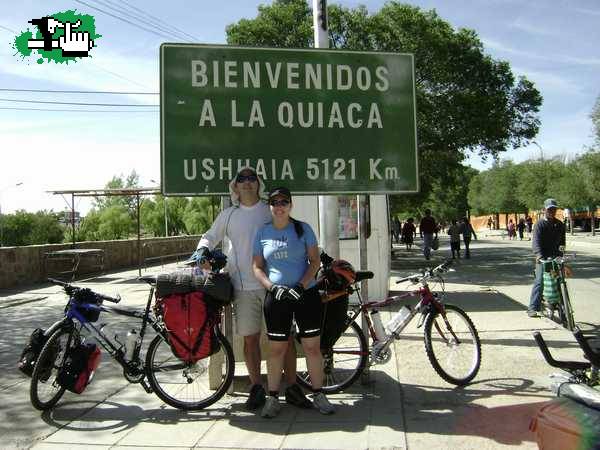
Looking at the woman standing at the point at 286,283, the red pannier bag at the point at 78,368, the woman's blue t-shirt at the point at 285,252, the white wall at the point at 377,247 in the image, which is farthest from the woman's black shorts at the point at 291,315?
the white wall at the point at 377,247

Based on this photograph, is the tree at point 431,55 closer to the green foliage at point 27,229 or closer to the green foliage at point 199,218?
the green foliage at point 199,218

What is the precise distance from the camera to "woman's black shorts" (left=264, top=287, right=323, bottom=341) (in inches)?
180

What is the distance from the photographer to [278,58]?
214 inches

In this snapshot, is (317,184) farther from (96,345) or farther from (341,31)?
(341,31)

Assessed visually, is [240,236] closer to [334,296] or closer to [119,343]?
[334,296]

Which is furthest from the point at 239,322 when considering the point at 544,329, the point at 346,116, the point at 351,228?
the point at 351,228

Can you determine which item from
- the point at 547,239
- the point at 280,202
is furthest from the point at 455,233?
the point at 280,202

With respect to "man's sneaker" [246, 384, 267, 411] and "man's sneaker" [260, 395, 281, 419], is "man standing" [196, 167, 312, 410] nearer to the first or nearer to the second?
"man's sneaker" [246, 384, 267, 411]

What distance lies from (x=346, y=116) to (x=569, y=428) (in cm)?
356

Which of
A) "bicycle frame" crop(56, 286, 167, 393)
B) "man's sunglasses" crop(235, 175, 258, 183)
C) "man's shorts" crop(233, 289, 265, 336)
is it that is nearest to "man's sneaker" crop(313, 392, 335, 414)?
"man's shorts" crop(233, 289, 265, 336)

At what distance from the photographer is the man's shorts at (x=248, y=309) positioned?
484cm

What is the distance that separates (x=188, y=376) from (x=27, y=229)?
50317 mm

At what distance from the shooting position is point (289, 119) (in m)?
5.46

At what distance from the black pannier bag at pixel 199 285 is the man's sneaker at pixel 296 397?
874mm
